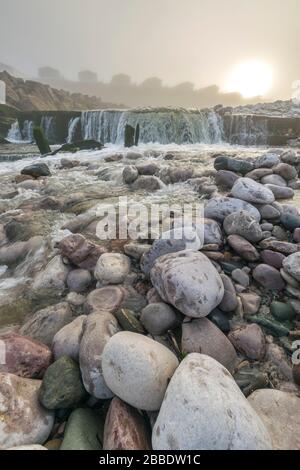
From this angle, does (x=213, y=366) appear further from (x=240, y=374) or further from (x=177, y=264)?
(x=177, y=264)

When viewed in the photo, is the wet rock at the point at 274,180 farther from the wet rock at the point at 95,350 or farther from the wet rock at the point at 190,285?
the wet rock at the point at 95,350

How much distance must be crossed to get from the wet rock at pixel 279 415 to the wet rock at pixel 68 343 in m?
Answer: 1.32

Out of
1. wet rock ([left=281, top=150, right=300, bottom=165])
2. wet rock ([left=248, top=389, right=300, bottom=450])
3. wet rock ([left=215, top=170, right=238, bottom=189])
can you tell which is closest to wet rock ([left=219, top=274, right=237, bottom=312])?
wet rock ([left=248, top=389, right=300, bottom=450])

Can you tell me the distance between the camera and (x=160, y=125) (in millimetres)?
21375

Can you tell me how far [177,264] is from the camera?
2.51m

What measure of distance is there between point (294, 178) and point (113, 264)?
16.0 feet

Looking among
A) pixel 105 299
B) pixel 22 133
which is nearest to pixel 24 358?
pixel 105 299

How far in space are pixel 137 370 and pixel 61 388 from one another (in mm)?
611

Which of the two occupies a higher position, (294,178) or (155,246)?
(294,178)

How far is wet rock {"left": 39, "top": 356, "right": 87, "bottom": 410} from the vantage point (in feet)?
6.21

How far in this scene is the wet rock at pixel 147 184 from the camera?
7082mm

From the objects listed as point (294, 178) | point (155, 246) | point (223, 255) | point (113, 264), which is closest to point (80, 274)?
point (113, 264)

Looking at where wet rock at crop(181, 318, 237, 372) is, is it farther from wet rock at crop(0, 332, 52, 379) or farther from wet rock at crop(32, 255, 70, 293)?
wet rock at crop(32, 255, 70, 293)

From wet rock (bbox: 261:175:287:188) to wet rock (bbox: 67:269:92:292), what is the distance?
14.3ft
